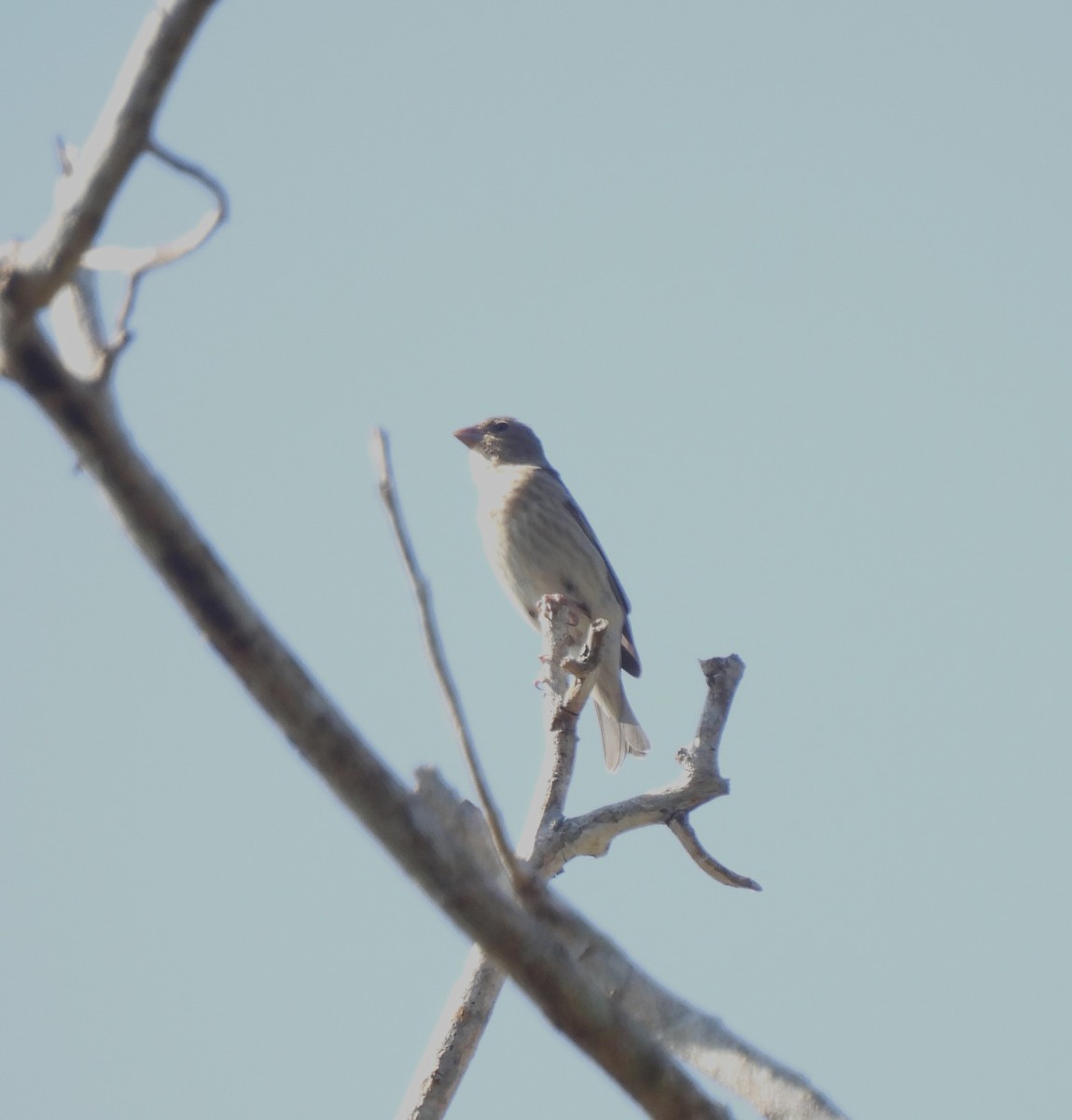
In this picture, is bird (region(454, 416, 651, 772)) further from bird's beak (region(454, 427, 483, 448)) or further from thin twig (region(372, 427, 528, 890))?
thin twig (region(372, 427, 528, 890))

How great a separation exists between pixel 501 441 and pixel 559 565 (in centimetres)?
144

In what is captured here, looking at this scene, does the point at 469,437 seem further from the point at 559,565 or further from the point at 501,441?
the point at 559,565

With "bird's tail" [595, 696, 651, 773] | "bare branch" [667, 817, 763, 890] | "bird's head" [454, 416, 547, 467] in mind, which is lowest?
"bird's tail" [595, 696, 651, 773]

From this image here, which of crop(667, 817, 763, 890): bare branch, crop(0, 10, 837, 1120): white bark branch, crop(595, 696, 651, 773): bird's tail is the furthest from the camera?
crop(595, 696, 651, 773): bird's tail

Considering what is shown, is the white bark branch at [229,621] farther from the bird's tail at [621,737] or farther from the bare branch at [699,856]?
the bird's tail at [621,737]

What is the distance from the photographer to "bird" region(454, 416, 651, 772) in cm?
796

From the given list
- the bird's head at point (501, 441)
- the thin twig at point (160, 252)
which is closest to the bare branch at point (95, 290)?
the thin twig at point (160, 252)

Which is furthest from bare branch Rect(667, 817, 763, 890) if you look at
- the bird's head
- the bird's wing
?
the bird's head

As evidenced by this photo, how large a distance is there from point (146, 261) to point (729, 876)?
2.96m

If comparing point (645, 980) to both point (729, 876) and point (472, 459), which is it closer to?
point (729, 876)

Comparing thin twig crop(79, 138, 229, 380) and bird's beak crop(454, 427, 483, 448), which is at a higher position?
thin twig crop(79, 138, 229, 380)

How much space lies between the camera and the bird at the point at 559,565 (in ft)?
26.1

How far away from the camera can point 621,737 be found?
795 centimetres

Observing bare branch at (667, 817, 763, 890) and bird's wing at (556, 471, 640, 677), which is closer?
bare branch at (667, 817, 763, 890)
